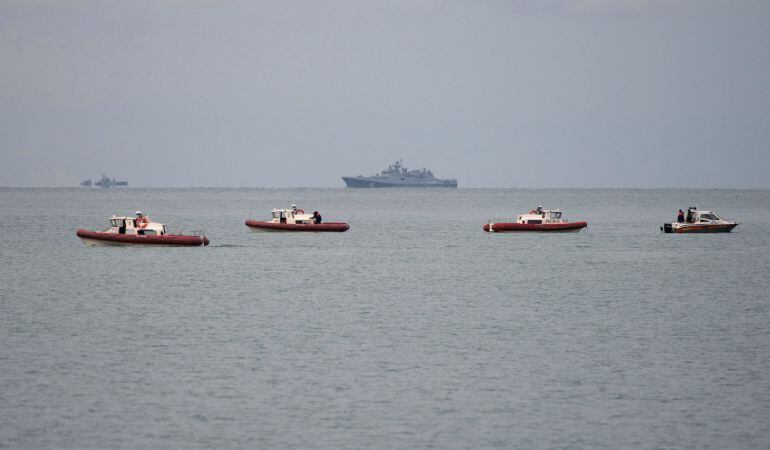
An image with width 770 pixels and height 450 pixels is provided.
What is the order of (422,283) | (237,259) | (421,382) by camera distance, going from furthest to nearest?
(237,259) < (422,283) < (421,382)

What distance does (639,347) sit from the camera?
130ft

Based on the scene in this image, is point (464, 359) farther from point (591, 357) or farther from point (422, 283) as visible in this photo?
point (422, 283)

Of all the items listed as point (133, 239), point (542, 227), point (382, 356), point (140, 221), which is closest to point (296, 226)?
point (140, 221)

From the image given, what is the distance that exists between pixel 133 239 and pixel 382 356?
53186 millimetres

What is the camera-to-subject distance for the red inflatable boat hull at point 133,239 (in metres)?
86.6

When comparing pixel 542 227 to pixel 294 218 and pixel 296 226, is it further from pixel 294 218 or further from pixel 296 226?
pixel 294 218

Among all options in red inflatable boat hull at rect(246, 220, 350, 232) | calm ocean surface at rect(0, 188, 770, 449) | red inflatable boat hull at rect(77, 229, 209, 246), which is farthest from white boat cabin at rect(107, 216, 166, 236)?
red inflatable boat hull at rect(246, 220, 350, 232)

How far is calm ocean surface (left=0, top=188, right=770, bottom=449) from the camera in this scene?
90.2ft

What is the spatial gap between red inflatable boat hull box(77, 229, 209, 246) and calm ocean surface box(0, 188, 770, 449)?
Result: 9.71 m

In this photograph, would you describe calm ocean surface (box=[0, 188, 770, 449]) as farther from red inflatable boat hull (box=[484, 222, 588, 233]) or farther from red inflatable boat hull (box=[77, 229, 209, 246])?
red inflatable boat hull (box=[484, 222, 588, 233])

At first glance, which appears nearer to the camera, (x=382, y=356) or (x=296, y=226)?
(x=382, y=356)

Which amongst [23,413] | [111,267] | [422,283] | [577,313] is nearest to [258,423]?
[23,413]

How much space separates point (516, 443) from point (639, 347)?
14.6 metres

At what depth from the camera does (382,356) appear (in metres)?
37.5
